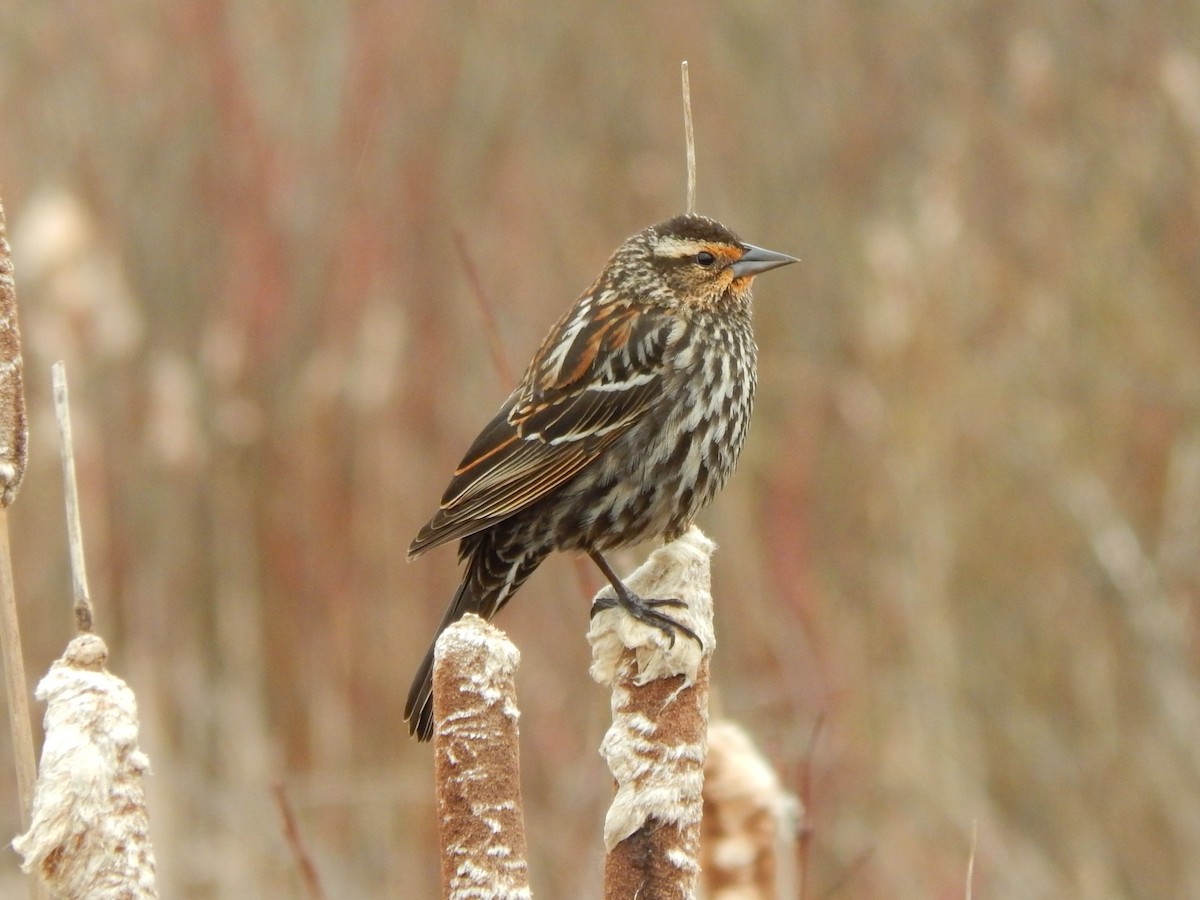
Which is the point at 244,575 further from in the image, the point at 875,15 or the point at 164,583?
the point at 875,15

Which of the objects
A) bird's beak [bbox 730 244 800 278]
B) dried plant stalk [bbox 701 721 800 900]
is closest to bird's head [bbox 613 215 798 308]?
bird's beak [bbox 730 244 800 278]

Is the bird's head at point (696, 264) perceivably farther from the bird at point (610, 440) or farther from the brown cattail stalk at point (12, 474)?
the brown cattail stalk at point (12, 474)

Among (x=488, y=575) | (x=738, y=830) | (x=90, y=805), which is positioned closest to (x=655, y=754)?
(x=738, y=830)

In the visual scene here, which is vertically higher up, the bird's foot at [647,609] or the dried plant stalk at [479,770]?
the bird's foot at [647,609]

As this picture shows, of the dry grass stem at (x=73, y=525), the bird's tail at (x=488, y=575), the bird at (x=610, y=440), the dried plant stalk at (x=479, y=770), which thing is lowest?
the dried plant stalk at (x=479, y=770)

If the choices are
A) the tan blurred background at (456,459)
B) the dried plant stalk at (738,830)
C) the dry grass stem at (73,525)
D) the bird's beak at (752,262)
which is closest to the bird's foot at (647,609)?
the dried plant stalk at (738,830)

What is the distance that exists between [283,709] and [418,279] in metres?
1.25

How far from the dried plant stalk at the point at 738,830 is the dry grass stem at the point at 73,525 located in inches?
29.3

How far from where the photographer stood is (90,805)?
1258 mm

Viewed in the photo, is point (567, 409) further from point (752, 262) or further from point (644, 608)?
point (644, 608)

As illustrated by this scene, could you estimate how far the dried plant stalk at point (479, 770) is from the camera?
128 centimetres

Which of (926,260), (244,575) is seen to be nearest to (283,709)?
(244,575)

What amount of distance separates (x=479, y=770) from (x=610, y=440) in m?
1.61

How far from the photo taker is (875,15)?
227 inches
